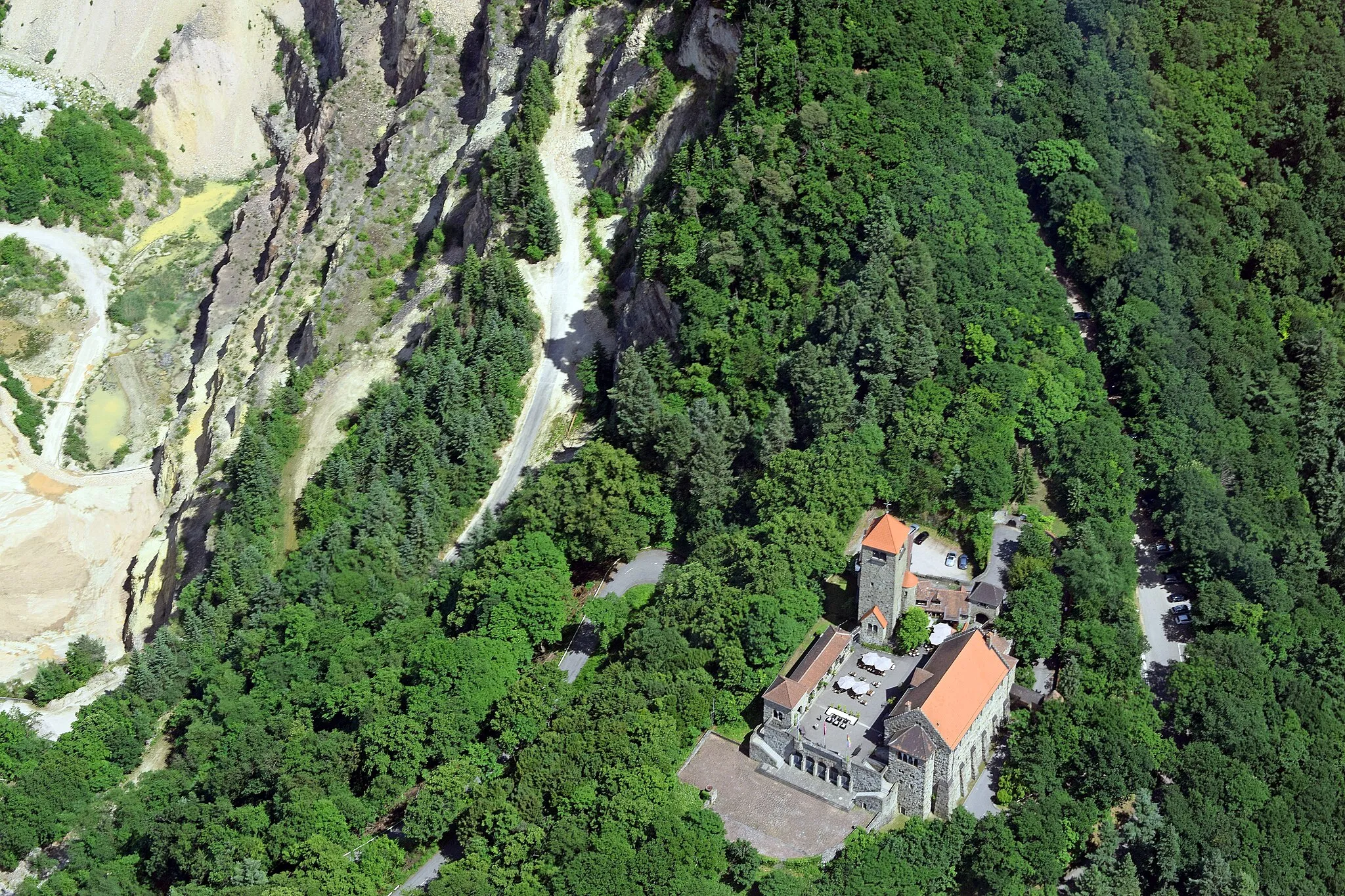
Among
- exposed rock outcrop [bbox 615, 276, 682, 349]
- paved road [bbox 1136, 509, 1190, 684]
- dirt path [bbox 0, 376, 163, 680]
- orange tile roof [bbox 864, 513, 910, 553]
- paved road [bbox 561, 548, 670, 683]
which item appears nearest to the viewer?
orange tile roof [bbox 864, 513, 910, 553]

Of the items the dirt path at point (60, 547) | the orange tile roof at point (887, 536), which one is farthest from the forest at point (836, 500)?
the dirt path at point (60, 547)

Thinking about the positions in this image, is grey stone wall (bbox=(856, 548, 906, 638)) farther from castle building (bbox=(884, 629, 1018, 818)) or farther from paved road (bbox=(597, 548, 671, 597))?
paved road (bbox=(597, 548, 671, 597))

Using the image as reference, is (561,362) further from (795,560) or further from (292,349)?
(795,560)

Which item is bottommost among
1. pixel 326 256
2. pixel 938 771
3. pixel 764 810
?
pixel 764 810

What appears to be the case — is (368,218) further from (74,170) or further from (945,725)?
(945,725)

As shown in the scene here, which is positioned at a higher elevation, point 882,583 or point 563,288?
point 563,288

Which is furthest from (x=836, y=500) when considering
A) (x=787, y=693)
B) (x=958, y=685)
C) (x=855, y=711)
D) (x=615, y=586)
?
(x=615, y=586)

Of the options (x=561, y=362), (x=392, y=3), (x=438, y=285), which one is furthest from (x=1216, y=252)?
(x=392, y=3)

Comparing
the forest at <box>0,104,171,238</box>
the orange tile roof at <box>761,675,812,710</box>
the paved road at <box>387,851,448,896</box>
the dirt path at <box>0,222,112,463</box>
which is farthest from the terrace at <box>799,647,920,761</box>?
the forest at <box>0,104,171,238</box>
